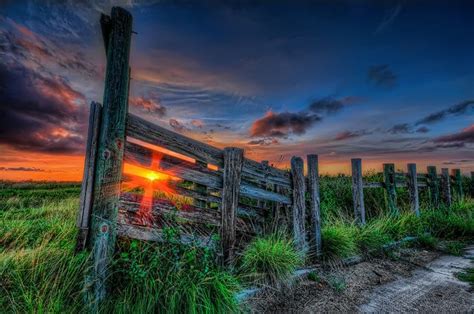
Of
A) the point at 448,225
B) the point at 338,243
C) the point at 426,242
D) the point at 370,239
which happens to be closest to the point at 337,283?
the point at 338,243

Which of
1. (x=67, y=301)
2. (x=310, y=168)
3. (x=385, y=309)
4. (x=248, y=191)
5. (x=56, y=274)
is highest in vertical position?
(x=310, y=168)

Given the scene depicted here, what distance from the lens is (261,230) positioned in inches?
186

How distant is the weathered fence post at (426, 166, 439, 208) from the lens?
993cm

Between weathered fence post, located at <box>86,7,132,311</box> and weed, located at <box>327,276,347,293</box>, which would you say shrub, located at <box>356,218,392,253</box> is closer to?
weed, located at <box>327,276,347,293</box>

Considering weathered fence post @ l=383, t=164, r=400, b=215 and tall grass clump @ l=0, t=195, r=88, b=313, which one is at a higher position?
weathered fence post @ l=383, t=164, r=400, b=215

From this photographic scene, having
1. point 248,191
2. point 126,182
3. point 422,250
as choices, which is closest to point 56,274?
point 126,182

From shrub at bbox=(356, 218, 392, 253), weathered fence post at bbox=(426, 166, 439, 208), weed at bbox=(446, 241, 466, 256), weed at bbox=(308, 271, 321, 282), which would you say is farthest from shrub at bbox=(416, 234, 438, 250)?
weathered fence post at bbox=(426, 166, 439, 208)

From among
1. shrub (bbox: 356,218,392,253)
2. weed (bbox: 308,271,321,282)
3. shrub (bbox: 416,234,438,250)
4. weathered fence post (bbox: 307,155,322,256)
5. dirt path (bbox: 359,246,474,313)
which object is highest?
weathered fence post (bbox: 307,155,322,256)

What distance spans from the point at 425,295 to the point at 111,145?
488cm

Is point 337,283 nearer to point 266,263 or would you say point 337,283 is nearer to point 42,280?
point 266,263

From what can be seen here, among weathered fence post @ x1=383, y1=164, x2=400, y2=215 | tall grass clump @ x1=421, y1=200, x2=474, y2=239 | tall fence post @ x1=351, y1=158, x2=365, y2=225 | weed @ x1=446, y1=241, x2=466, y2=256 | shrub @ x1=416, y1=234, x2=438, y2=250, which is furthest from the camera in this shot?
weathered fence post @ x1=383, y1=164, x2=400, y2=215

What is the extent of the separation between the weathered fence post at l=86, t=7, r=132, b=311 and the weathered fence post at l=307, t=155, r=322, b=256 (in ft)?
12.0

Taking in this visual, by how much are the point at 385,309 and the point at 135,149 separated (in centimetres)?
391

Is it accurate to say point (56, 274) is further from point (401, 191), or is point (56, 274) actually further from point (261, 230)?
point (401, 191)
